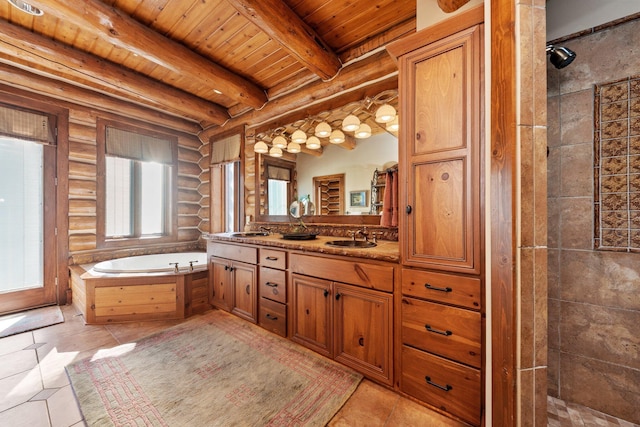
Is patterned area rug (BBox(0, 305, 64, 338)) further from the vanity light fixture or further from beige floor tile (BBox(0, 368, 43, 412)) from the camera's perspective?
the vanity light fixture

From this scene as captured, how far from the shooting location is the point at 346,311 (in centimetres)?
179

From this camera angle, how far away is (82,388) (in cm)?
164

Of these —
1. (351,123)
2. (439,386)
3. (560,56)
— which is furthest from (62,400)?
(560,56)

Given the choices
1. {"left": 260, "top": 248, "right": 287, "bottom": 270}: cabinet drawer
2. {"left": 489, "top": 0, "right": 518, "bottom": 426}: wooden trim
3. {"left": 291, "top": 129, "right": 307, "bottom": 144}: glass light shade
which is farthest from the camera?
{"left": 291, "top": 129, "right": 307, "bottom": 144}: glass light shade

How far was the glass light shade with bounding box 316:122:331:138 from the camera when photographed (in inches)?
104

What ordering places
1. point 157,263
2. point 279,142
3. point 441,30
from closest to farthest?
point 441,30
point 279,142
point 157,263

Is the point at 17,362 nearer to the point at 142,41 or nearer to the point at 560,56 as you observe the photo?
the point at 142,41

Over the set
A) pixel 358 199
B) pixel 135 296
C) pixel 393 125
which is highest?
pixel 393 125

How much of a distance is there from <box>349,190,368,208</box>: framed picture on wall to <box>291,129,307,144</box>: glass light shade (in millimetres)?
908

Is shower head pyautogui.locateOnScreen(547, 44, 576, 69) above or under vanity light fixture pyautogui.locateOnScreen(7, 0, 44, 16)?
under

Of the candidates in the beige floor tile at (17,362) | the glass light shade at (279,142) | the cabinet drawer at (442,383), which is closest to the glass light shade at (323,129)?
the glass light shade at (279,142)

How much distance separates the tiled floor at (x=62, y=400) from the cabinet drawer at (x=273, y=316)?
0.82 m

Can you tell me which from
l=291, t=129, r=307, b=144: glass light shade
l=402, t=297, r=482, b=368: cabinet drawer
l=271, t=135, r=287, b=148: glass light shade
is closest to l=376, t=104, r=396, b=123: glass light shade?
l=291, t=129, r=307, b=144: glass light shade

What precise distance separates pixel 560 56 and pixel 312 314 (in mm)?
2296
